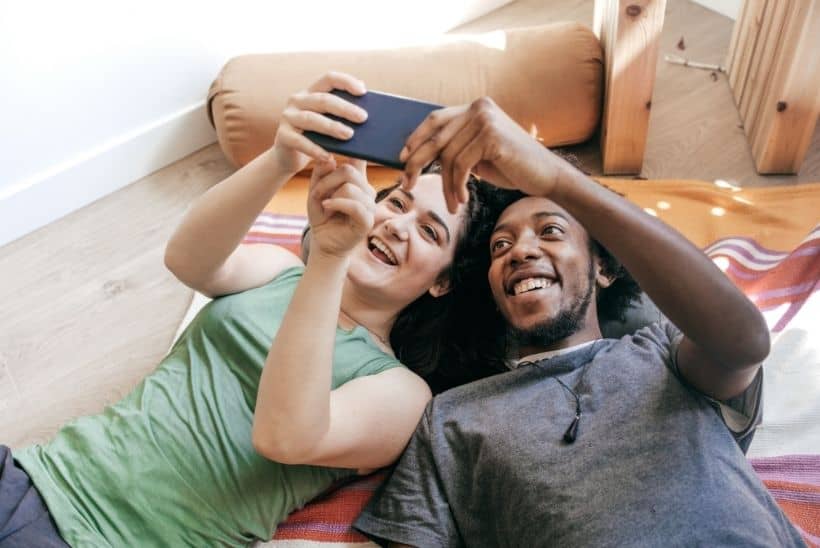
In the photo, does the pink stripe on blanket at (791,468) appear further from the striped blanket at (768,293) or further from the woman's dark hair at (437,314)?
the woman's dark hair at (437,314)

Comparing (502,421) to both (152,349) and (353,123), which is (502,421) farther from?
(152,349)

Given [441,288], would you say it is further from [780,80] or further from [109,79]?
[109,79]

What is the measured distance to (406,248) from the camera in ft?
4.25

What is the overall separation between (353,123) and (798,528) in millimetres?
888

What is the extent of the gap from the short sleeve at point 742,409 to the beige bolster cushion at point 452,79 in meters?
0.99

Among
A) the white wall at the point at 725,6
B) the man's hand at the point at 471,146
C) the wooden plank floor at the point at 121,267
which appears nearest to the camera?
the man's hand at the point at 471,146

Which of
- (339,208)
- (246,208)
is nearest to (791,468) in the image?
(339,208)

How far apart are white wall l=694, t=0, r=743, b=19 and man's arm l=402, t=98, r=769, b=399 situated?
5.89 ft

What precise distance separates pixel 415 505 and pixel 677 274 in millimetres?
520

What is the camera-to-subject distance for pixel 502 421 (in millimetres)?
1147

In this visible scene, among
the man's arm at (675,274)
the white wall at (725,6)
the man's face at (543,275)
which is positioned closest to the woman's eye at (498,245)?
the man's face at (543,275)

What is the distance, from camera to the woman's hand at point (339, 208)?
100 centimetres

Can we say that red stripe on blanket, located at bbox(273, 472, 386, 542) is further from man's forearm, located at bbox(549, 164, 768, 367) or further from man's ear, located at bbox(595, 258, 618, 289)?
man's forearm, located at bbox(549, 164, 768, 367)

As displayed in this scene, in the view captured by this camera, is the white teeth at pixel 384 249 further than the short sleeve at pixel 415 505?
Yes
